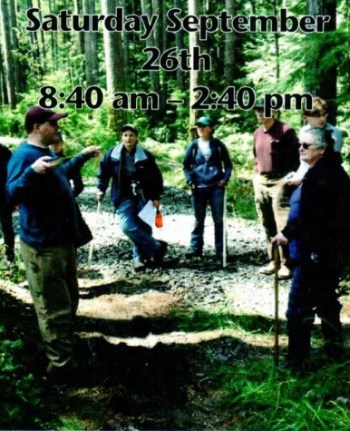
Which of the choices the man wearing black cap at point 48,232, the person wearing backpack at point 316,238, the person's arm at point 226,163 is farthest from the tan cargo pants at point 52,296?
the person's arm at point 226,163

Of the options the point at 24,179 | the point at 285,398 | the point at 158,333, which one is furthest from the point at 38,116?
the point at 285,398

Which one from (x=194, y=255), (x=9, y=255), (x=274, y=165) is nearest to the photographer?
(x=274, y=165)

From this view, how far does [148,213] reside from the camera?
7.09 metres

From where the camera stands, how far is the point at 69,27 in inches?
217

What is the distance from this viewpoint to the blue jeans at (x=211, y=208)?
289 inches

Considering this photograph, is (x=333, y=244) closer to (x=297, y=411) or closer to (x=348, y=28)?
(x=297, y=411)

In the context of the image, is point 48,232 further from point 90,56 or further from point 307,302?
point 90,56

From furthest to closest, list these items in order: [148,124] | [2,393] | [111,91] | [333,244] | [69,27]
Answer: [148,124] → [111,91] → [69,27] → [333,244] → [2,393]

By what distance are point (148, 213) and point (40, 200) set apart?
300cm

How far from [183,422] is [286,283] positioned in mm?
3225

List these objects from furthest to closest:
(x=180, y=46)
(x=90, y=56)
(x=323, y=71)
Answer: (x=90, y=56) → (x=180, y=46) → (x=323, y=71)

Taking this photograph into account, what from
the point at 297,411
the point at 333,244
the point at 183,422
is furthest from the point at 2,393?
the point at 333,244

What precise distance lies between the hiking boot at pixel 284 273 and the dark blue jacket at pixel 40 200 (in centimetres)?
328

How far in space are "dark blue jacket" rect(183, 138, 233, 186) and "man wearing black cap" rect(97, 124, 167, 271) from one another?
1.78ft
